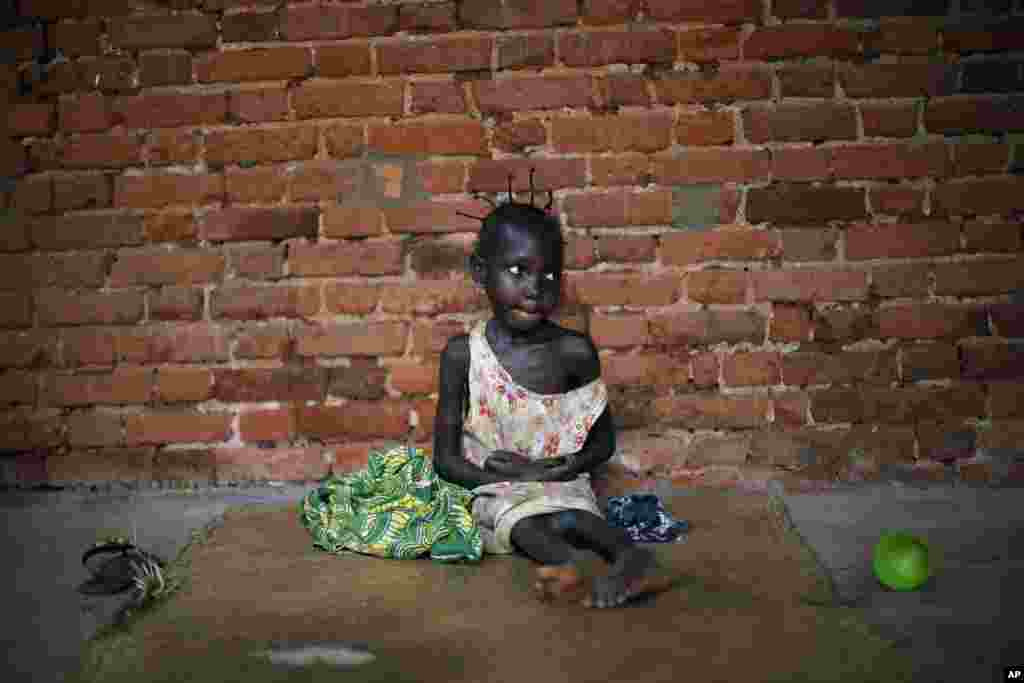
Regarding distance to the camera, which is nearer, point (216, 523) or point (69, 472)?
point (216, 523)

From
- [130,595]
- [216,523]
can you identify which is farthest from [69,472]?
[130,595]

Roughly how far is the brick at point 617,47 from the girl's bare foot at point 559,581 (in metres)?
1.86

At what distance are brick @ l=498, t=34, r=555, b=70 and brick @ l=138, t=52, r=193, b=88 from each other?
1.13 meters

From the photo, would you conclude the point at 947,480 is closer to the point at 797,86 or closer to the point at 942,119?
the point at 942,119

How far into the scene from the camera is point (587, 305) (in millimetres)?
3578

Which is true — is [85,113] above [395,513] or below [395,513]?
above

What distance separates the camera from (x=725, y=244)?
3.55 metres

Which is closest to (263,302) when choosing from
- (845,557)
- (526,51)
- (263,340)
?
(263,340)

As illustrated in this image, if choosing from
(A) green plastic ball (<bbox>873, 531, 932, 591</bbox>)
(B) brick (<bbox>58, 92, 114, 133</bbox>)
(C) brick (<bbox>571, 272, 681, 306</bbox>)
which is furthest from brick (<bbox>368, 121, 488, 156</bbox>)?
(A) green plastic ball (<bbox>873, 531, 932, 591</bbox>)

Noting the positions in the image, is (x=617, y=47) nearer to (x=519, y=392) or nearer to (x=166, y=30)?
(x=519, y=392)

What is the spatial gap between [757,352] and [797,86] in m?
0.95

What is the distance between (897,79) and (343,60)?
6.44 feet

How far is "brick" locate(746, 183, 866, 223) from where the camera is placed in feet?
11.6

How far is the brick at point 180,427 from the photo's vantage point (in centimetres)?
365
